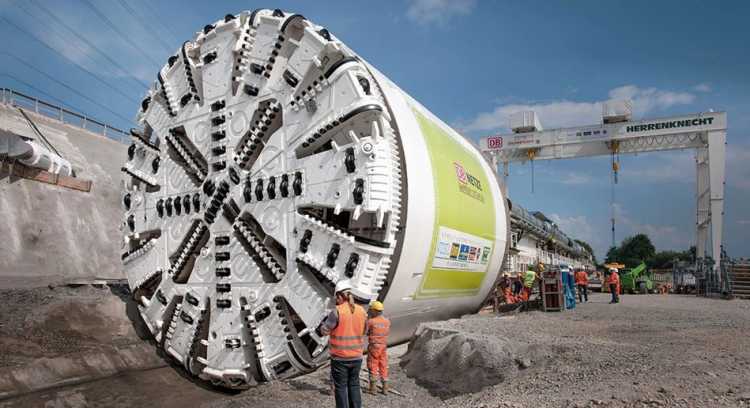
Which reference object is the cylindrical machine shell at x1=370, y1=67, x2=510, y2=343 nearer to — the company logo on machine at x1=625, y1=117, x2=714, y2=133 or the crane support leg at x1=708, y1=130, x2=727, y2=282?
the company logo on machine at x1=625, y1=117, x2=714, y2=133

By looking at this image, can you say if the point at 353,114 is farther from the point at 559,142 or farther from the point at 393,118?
the point at 559,142

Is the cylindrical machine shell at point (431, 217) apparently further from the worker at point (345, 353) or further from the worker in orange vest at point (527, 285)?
the worker in orange vest at point (527, 285)

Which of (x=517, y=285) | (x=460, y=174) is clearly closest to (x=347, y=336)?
(x=460, y=174)

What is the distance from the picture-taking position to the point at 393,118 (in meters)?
7.88

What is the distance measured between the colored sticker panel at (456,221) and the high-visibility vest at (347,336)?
9.53 feet

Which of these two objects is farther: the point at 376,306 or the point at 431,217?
the point at 431,217

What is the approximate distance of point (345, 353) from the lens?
5.45 m

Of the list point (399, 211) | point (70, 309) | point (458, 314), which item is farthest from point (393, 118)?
point (70, 309)

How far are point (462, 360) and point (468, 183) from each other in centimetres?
392

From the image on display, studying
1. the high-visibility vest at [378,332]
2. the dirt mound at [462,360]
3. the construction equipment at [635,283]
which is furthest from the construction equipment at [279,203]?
the construction equipment at [635,283]

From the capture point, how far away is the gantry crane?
2377cm

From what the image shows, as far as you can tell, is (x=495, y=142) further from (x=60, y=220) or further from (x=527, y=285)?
(x=60, y=220)

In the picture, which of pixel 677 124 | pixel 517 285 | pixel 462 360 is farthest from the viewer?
pixel 677 124

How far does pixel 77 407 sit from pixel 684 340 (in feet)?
28.4
